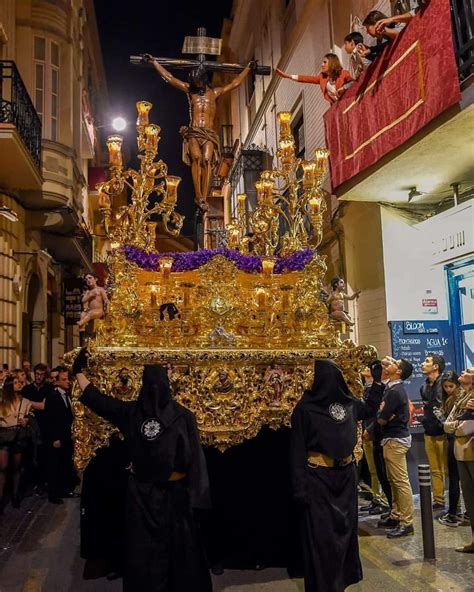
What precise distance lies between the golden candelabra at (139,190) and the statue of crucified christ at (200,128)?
48.9 inches

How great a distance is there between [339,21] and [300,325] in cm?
860

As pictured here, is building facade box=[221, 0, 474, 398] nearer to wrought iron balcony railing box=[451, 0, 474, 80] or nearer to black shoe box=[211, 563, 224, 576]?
wrought iron balcony railing box=[451, 0, 474, 80]

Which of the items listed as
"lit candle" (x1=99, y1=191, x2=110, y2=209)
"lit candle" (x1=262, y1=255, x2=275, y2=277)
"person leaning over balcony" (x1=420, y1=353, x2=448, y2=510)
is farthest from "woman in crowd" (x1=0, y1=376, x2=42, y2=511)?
"person leaning over balcony" (x1=420, y1=353, x2=448, y2=510)

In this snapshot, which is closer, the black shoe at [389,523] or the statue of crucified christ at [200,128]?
the black shoe at [389,523]

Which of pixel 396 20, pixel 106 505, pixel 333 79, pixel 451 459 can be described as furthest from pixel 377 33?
pixel 106 505

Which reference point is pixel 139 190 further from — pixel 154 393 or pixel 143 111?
pixel 154 393

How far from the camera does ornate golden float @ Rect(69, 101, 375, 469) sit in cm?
505

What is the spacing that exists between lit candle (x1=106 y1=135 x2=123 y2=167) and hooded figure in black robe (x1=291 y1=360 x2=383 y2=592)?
2959 mm

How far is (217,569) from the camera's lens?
5.54 meters

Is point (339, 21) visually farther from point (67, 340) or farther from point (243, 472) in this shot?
point (67, 340)

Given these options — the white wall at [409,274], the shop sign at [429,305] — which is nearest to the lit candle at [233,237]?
the white wall at [409,274]

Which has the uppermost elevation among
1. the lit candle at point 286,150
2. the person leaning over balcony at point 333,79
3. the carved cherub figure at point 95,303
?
the person leaning over balcony at point 333,79

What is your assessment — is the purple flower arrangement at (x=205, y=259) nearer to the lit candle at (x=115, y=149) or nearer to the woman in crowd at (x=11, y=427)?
the lit candle at (x=115, y=149)

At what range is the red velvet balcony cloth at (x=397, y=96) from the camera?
696 cm
